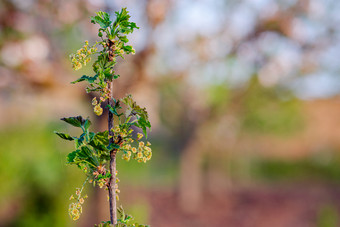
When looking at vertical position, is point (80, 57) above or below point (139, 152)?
above

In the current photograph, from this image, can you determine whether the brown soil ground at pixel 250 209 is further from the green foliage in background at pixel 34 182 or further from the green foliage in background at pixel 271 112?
the green foliage in background at pixel 34 182

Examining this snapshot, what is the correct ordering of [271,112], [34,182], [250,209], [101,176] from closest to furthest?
[101,176]
[34,182]
[250,209]
[271,112]

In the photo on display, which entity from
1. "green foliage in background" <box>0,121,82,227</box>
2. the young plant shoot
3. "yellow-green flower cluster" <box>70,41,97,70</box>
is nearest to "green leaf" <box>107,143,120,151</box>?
the young plant shoot

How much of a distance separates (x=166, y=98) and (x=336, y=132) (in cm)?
1020

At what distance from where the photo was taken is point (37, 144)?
613cm

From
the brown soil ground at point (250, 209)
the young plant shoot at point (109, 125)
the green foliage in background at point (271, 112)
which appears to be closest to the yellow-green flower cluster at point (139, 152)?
the young plant shoot at point (109, 125)

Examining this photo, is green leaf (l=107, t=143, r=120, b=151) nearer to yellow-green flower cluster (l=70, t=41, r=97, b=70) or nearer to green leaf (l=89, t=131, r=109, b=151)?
green leaf (l=89, t=131, r=109, b=151)

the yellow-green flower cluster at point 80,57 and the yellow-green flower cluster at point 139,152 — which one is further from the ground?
the yellow-green flower cluster at point 80,57

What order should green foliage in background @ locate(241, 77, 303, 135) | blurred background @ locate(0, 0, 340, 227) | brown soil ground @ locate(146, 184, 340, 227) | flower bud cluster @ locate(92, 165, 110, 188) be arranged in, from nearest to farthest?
flower bud cluster @ locate(92, 165, 110, 188)
blurred background @ locate(0, 0, 340, 227)
brown soil ground @ locate(146, 184, 340, 227)
green foliage in background @ locate(241, 77, 303, 135)

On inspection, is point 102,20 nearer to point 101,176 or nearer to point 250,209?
point 101,176

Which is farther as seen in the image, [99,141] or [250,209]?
[250,209]

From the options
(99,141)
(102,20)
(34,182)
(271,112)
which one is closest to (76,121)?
(99,141)

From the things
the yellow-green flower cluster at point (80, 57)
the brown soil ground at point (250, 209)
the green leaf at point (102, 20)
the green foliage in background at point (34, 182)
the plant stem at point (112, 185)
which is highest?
the brown soil ground at point (250, 209)

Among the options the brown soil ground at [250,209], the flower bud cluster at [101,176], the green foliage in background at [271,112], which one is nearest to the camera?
the flower bud cluster at [101,176]
